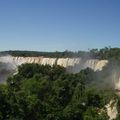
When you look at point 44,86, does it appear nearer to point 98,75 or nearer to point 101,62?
point 98,75

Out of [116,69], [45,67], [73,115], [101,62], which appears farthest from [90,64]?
[73,115]

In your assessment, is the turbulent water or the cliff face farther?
the turbulent water

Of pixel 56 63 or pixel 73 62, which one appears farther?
pixel 56 63

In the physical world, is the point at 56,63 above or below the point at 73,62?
below

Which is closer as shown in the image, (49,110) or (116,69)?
(49,110)

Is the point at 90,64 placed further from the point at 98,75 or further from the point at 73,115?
the point at 73,115

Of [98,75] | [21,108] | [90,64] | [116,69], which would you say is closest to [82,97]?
[21,108]

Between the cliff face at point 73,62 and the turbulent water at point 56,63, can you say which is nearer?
the cliff face at point 73,62

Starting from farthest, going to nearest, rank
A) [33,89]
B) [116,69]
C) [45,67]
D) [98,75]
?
1. [116,69]
2. [98,75]
3. [45,67]
4. [33,89]

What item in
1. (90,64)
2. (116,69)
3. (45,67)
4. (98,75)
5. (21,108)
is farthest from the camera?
(90,64)
